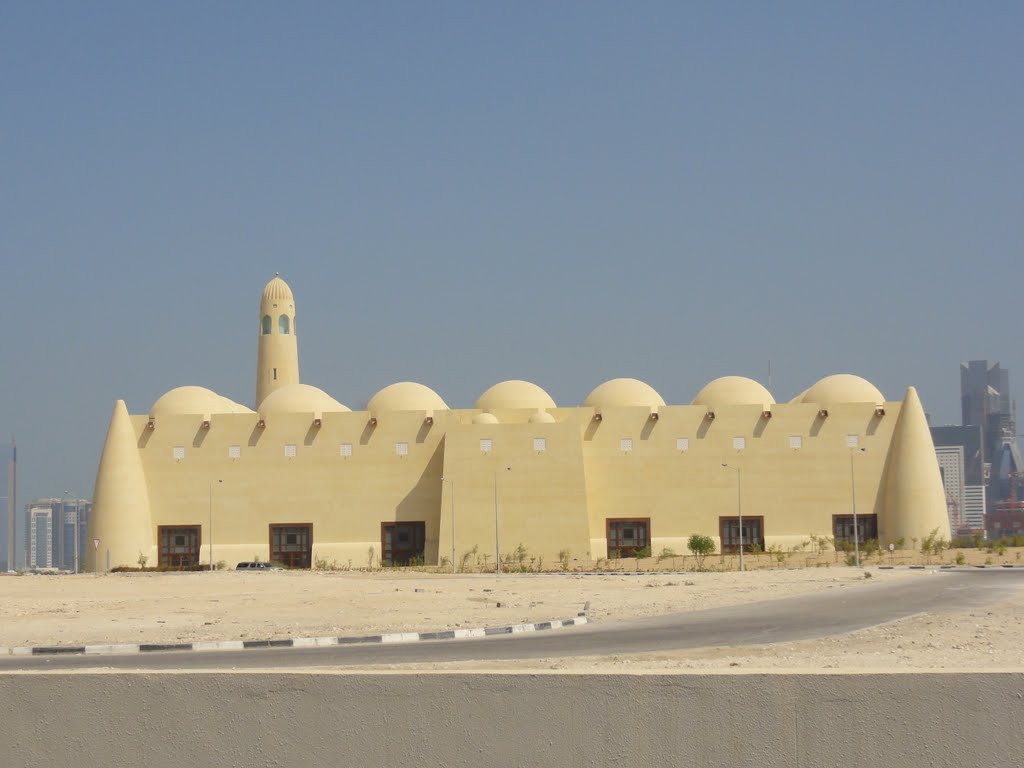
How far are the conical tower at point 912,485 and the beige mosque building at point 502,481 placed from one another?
68 mm

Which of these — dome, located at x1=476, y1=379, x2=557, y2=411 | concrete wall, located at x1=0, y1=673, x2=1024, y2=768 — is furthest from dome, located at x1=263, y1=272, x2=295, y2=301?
concrete wall, located at x1=0, y1=673, x2=1024, y2=768

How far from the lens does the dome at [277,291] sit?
66812 millimetres

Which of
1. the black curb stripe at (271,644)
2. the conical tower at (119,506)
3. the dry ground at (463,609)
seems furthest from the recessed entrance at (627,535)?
the black curb stripe at (271,644)

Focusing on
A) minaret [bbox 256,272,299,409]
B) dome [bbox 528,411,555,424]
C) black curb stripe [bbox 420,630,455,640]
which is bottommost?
black curb stripe [bbox 420,630,455,640]

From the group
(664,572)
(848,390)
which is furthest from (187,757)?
(848,390)

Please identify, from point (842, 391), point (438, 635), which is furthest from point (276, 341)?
point (438, 635)

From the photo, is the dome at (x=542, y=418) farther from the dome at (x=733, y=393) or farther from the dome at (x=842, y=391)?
the dome at (x=842, y=391)

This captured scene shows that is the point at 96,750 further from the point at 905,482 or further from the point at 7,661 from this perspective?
the point at 905,482

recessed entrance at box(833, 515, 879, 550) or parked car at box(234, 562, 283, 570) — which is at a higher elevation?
recessed entrance at box(833, 515, 879, 550)

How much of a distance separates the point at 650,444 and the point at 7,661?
42997 mm

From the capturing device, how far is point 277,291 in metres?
66.9

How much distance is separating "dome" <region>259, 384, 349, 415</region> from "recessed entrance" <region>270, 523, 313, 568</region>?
5.52m

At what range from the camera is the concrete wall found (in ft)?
16.0

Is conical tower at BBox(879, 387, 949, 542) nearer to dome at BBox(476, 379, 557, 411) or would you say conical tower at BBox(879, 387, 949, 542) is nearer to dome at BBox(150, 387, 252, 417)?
dome at BBox(476, 379, 557, 411)
